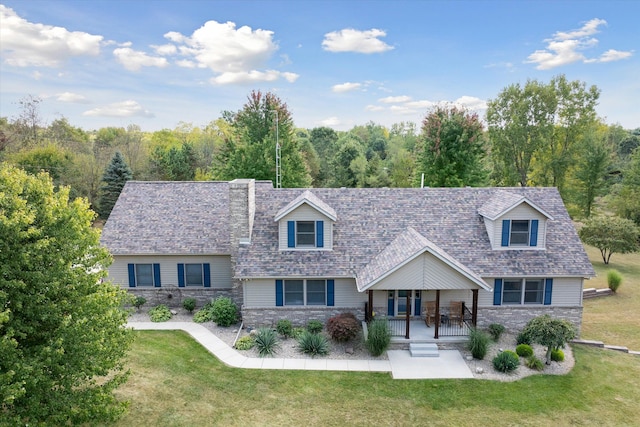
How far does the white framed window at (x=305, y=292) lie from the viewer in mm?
19812

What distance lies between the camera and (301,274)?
19.2m

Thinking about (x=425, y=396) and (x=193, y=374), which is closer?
(x=425, y=396)

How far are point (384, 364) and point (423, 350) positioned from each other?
199 cm

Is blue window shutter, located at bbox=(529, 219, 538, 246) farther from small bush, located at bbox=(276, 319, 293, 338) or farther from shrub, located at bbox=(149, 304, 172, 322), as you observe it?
shrub, located at bbox=(149, 304, 172, 322)

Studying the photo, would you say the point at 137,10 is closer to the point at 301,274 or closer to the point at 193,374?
the point at 301,274

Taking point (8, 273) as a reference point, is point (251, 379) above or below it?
below

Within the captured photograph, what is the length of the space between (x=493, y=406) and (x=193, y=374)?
11209 mm

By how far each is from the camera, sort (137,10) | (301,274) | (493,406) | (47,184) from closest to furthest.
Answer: (47,184) → (493,406) → (301,274) → (137,10)

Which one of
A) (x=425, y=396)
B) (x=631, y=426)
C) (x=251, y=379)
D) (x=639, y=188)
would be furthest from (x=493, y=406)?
(x=639, y=188)

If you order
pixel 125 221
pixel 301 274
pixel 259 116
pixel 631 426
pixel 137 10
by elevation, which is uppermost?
pixel 137 10

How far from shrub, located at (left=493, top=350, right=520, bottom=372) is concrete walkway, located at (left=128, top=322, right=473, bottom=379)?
1.22m

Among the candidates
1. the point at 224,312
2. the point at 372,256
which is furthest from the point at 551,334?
the point at 224,312

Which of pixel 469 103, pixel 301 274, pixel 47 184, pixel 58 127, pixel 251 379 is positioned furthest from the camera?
pixel 58 127

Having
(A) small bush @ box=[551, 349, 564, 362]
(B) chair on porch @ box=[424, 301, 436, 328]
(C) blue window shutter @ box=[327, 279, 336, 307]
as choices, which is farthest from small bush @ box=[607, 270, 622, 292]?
(C) blue window shutter @ box=[327, 279, 336, 307]
